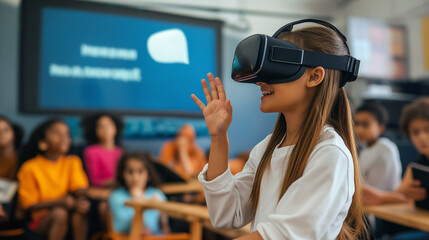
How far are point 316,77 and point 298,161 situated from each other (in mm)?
149

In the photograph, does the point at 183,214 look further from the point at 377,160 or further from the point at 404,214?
the point at 377,160

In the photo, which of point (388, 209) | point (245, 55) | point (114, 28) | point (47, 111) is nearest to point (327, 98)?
point (245, 55)

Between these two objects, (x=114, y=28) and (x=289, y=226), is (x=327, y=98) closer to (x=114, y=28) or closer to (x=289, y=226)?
(x=289, y=226)

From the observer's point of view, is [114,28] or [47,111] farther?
[47,111]

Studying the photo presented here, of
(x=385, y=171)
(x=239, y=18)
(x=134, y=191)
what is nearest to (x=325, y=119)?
(x=385, y=171)

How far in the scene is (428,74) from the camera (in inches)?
190

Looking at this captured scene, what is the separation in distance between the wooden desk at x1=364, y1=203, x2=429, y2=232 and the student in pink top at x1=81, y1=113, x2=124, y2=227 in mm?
1791

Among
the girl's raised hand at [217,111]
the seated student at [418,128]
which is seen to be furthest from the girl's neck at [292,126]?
the seated student at [418,128]

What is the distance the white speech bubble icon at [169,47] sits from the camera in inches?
31.4

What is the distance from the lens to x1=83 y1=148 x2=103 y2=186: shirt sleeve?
A: 288 centimetres

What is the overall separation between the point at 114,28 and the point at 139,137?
1.11m

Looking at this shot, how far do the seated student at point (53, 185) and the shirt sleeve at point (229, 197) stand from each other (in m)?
1.88

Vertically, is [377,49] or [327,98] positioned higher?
[377,49]

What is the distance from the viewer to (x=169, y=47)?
2.62 ft
